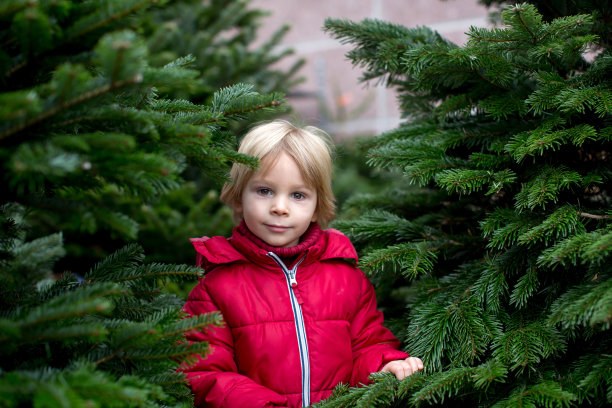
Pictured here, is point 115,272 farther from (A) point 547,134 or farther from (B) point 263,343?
(A) point 547,134

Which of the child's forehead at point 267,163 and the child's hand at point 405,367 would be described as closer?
the child's hand at point 405,367

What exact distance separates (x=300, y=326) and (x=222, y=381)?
0.33 m

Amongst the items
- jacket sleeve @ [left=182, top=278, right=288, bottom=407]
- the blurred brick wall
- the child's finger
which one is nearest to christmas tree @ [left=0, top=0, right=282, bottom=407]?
jacket sleeve @ [left=182, top=278, right=288, bottom=407]

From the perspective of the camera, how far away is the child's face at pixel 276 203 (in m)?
1.85

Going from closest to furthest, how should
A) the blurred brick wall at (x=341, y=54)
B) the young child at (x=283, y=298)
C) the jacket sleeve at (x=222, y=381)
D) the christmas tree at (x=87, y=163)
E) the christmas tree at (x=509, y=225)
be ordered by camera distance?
1. the christmas tree at (x=87, y=163)
2. the christmas tree at (x=509, y=225)
3. the jacket sleeve at (x=222, y=381)
4. the young child at (x=283, y=298)
5. the blurred brick wall at (x=341, y=54)

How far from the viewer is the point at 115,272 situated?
153cm

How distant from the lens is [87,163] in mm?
1038

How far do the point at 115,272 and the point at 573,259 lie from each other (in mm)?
1340

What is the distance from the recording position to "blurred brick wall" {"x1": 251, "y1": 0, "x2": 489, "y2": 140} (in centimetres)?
580

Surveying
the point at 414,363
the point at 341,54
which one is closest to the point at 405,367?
the point at 414,363

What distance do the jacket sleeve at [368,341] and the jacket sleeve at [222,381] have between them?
0.31 meters

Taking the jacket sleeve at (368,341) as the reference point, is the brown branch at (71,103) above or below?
above

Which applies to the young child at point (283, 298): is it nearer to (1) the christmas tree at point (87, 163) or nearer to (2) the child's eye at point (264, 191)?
(2) the child's eye at point (264, 191)

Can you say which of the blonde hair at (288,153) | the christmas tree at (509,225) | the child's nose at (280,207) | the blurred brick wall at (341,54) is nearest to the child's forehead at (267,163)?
the blonde hair at (288,153)
